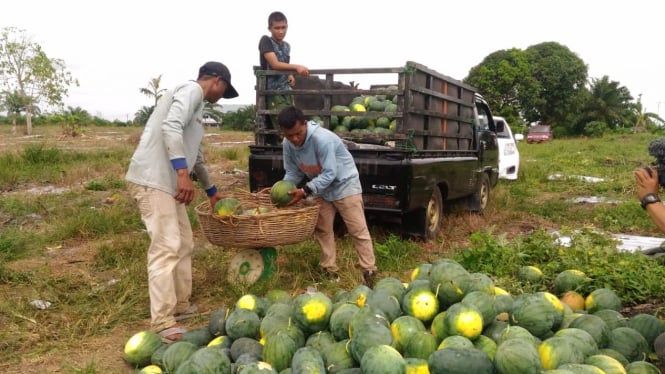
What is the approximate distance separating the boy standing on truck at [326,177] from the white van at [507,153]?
25.6 ft

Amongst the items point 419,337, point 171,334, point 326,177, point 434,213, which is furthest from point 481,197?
point 419,337

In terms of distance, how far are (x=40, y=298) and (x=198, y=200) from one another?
4399 millimetres

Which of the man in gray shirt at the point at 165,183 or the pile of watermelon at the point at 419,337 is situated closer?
the pile of watermelon at the point at 419,337

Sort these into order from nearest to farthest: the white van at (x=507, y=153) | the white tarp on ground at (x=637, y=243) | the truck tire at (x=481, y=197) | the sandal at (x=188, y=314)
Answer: the sandal at (x=188, y=314) < the white tarp on ground at (x=637, y=243) < the truck tire at (x=481, y=197) < the white van at (x=507, y=153)

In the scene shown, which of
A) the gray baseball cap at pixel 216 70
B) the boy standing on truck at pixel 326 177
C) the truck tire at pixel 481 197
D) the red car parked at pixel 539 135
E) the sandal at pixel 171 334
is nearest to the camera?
the sandal at pixel 171 334

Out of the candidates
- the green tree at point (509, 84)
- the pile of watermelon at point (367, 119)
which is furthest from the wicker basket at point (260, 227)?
the green tree at point (509, 84)

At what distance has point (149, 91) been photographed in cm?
3088

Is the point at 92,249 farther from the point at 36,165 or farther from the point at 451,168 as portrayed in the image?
the point at 36,165

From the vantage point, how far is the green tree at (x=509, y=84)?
42.8 meters

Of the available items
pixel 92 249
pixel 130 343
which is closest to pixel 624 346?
pixel 130 343

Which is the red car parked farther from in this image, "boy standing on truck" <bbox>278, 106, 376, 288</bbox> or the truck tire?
"boy standing on truck" <bbox>278, 106, 376, 288</bbox>

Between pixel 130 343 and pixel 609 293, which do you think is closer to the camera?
pixel 130 343

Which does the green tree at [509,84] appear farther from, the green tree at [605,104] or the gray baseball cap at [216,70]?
the gray baseball cap at [216,70]

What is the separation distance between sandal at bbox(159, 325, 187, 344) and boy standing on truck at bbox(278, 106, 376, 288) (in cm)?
154
